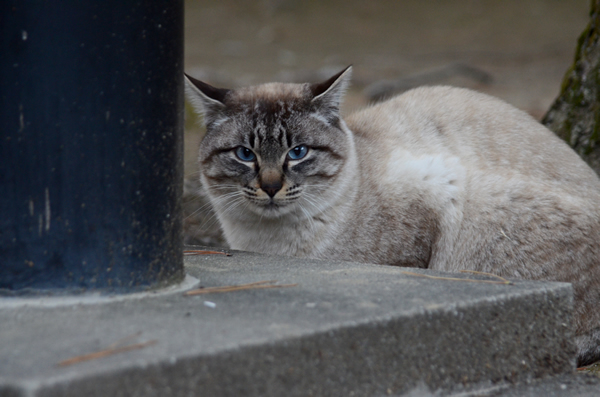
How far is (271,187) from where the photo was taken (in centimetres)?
369

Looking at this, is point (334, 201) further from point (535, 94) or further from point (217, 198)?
point (535, 94)

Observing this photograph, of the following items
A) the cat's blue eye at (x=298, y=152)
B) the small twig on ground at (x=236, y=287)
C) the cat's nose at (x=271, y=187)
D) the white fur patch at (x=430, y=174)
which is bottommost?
the small twig on ground at (x=236, y=287)

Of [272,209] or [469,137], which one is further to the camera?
[469,137]

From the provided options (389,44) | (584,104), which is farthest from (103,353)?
(389,44)

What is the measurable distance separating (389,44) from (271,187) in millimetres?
13814

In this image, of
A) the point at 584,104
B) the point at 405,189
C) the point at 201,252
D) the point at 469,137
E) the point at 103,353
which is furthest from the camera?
the point at 584,104

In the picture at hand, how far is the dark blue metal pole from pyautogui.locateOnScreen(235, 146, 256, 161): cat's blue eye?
1422 millimetres

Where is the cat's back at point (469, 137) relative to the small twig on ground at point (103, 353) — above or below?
above

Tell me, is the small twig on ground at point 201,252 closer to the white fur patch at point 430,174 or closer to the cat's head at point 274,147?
the cat's head at point 274,147

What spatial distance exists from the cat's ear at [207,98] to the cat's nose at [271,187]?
637 millimetres

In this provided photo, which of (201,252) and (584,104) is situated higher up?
(584,104)

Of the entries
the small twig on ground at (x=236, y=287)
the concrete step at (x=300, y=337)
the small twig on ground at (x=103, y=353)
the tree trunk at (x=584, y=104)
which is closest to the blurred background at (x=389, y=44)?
the tree trunk at (x=584, y=104)

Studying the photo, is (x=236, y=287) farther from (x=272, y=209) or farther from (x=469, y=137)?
(x=469, y=137)

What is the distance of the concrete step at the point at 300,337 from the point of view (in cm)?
186
